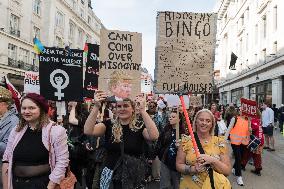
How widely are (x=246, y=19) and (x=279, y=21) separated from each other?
13510 mm

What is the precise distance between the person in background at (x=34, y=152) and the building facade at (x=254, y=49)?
2311 centimetres

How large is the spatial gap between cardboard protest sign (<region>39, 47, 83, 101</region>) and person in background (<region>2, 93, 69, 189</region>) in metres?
2.15

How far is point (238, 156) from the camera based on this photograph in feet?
29.6

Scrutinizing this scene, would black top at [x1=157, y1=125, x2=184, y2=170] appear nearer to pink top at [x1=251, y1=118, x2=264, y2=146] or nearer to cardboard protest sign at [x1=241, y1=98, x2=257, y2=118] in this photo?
cardboard protest sign at [x1=241, y1=98, x2=257, y2=118]

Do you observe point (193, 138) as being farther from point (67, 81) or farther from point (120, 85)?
point (67, 81)

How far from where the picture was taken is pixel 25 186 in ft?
11.6

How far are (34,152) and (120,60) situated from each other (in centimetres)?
155

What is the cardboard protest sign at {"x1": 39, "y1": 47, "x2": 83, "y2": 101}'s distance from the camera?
5.91 metres

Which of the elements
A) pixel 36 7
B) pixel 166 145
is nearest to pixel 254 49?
pixel 36 7

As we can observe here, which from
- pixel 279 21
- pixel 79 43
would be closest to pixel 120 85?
pixel 279 21

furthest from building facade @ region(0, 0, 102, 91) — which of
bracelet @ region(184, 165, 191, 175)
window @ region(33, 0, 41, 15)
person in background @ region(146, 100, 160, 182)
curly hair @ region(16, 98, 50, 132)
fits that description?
bracelet @ region(184, 165, 191, 175)

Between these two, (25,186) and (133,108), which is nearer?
(25,186)

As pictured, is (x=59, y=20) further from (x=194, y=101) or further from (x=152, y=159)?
(x=152, y=159)

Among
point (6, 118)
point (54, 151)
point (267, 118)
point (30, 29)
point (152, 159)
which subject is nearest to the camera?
point (54, 151)
